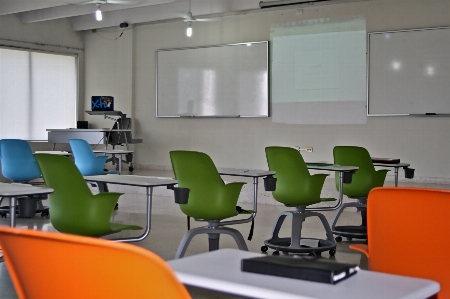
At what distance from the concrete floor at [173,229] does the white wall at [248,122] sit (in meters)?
0.94

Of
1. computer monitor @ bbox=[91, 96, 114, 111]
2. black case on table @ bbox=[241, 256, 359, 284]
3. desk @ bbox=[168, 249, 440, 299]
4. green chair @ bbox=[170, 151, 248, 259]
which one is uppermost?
computer monitor @ bbox=[91, 96, 114, 111]

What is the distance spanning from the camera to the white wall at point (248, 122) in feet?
29.1

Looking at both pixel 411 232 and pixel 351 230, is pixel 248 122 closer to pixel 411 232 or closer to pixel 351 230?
pixel 351 230

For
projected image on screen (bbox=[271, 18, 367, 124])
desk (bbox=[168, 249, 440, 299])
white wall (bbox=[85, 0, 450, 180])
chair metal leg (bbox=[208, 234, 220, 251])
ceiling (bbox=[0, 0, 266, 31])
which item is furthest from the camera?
ceiling (bbox=[0, 0, 266, 31])

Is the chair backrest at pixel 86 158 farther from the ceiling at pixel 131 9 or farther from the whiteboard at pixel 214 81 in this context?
the whiteboard at pixel 214 81

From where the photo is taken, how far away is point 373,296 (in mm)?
1156

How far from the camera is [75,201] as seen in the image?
3.63m

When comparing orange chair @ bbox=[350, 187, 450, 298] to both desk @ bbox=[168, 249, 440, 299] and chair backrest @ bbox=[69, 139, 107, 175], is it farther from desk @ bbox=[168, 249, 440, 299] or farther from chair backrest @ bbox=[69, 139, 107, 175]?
chair backrest @ bbox=[69, 139, 107, 175]

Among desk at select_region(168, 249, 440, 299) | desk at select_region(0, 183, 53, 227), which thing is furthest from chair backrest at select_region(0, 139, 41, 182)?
desk at select_region(168, 249, 440, 299)

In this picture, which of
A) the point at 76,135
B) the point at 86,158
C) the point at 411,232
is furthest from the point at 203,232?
the point at 76,135

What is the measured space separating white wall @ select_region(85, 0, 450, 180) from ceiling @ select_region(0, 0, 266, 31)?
371 millimetres

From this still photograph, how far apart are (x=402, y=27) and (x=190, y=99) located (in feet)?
13.3

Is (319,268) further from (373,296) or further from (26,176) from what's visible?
(26,176)

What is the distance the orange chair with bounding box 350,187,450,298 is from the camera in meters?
1.97
